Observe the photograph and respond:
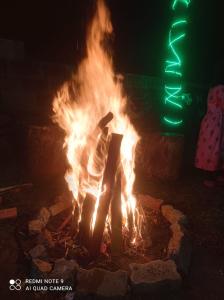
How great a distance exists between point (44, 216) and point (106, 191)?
5.17ft

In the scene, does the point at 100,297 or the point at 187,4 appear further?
the point at 187,4

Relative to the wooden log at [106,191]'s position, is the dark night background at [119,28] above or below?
above

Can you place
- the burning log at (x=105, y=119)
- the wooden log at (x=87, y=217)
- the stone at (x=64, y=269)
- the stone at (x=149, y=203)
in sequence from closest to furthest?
the stone at (x=64, y=269), the wooden log at (x=87, y=217), the burning log at (x=105, y=119), the stone at (x=149, y=203)

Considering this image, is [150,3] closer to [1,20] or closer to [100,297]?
[1,20]

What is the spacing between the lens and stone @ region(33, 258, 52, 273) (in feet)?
14.2

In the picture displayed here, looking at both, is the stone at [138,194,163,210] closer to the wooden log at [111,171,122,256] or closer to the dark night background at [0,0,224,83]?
the wooden log at [111,171,122,256]

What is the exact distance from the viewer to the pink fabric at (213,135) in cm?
774

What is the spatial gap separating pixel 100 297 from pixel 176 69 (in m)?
7.12

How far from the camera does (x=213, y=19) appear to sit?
10086 millimetres

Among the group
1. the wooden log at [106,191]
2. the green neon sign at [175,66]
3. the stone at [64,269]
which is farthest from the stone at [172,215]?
the green neon sign at [175,66]

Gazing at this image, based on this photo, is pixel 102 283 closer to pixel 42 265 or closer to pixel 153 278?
pixel 153 278

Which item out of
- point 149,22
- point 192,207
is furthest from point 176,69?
point 192,207

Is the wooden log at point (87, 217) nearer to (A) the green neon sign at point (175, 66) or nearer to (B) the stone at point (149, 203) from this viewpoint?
(B) the stone at point (149, 203)

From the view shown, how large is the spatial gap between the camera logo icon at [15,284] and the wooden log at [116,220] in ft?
4.94
